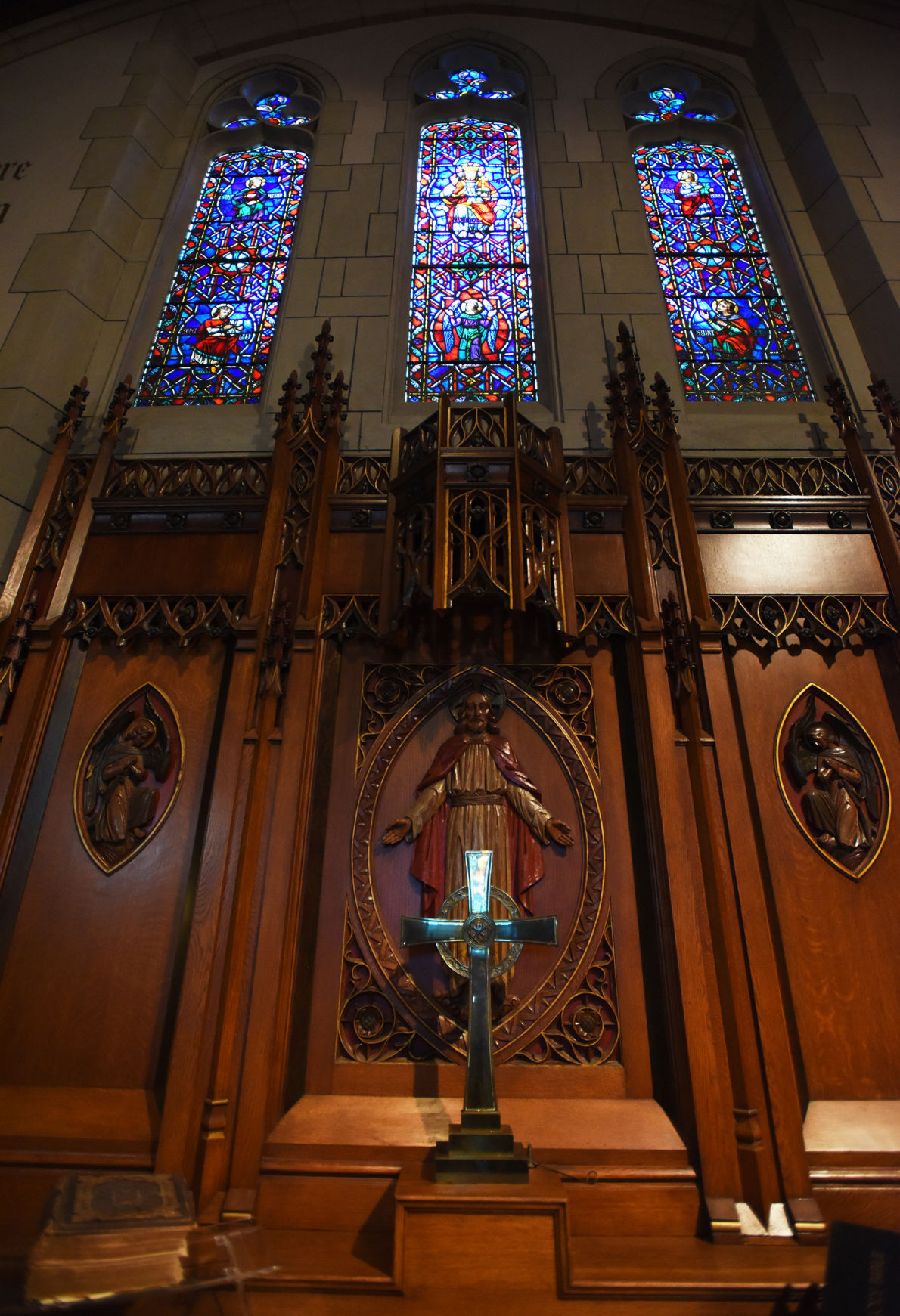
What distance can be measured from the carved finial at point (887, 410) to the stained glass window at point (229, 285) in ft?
14.5

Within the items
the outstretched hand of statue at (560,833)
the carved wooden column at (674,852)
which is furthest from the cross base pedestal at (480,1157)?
the outstretched hand of statue at (560,833)

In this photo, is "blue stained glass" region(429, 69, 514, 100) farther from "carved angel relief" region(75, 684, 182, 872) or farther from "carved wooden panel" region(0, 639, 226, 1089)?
"carved angel relief" region(75, 684, 182, 872)

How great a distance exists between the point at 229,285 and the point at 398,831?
525 cm

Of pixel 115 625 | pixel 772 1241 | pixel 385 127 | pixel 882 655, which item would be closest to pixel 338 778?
pixel 115 625

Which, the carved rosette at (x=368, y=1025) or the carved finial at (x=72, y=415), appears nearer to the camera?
the carved rosette at (x=368, y=1025)

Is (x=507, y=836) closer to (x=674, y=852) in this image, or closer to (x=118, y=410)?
(x=674, y=852)

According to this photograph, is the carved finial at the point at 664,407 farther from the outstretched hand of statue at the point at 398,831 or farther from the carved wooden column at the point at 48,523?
the carved wooden column at the point at 48,523

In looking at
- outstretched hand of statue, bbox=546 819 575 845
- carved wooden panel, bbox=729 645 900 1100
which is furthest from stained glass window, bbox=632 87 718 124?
outstretched hand of statue, bbox=546 819 575 845

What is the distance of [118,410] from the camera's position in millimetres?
5191

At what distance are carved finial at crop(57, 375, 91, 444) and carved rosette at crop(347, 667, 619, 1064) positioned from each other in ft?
9.91

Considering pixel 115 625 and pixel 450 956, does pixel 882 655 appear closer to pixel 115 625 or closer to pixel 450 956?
pixel 450 956

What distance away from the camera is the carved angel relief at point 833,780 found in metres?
3.80

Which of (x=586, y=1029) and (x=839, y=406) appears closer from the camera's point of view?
(x=586, y=1029)

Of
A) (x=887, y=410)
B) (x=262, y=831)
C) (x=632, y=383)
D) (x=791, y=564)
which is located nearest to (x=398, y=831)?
(x=262, y=831)
